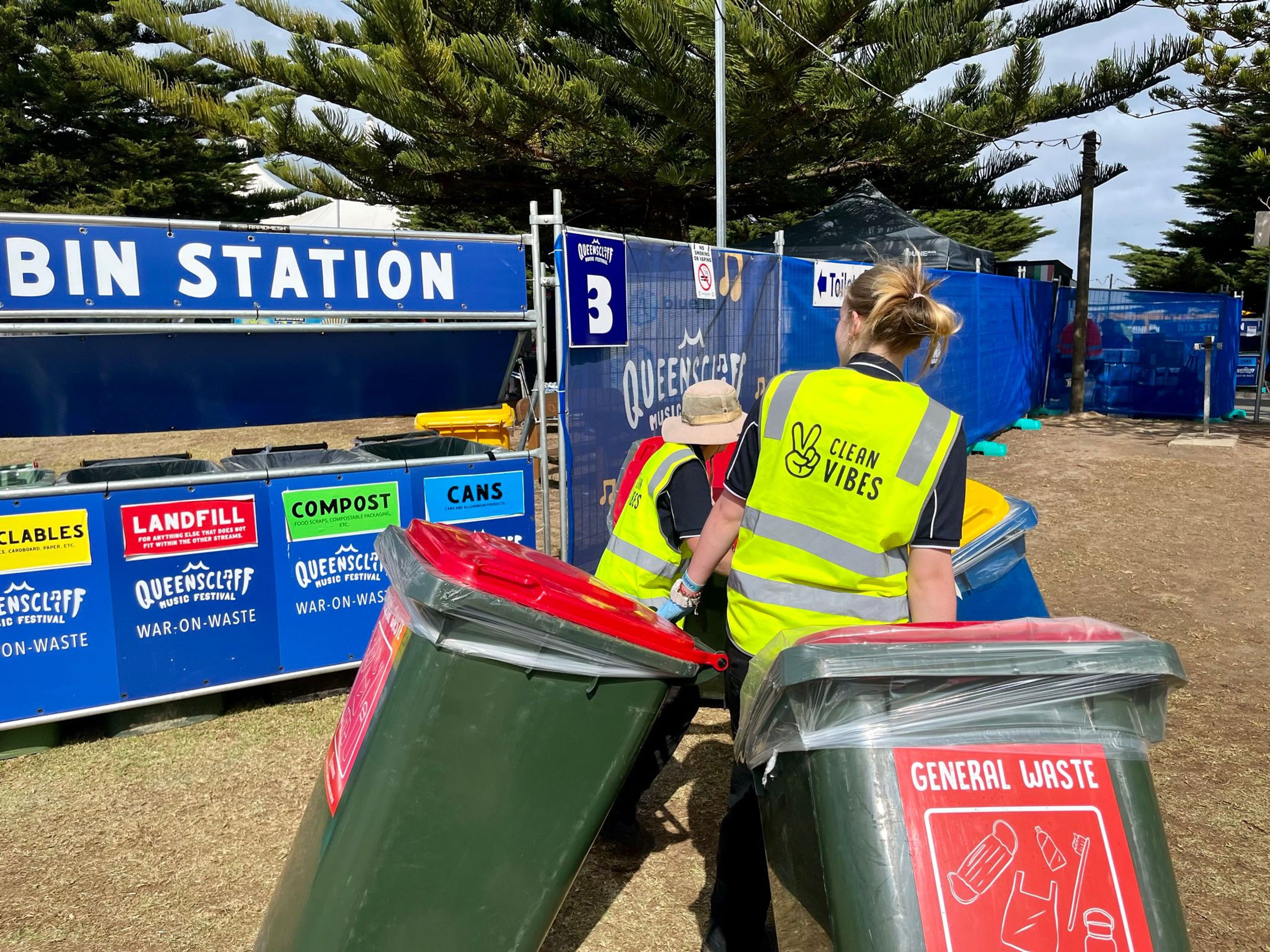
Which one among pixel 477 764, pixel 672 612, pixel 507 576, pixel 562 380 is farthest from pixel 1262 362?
pixel 477 764

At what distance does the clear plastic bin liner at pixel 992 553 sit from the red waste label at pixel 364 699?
1787 mm

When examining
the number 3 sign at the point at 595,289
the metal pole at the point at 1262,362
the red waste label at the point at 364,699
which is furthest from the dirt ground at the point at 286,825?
the metal pole at the point at 1262,362

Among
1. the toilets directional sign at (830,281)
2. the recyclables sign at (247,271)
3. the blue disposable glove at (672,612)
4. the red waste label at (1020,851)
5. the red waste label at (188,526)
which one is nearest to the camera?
the red waste label at (1020,851)

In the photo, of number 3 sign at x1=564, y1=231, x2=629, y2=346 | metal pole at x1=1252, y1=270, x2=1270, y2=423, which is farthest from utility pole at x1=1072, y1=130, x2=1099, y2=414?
number 3 sign at x1=564, y1=231, x2=629, y2=346

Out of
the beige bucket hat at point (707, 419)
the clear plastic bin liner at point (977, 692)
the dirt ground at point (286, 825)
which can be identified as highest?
the beige bucket hat at point (707, 419)

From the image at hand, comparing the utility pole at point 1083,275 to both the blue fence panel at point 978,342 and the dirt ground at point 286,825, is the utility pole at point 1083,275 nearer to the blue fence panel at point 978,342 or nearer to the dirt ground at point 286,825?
the blue fence panel at point 978,342

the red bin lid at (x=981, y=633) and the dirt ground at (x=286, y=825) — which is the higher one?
the red bin lid at (x=981, y=633)

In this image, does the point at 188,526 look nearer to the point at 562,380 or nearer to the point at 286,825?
the point at 286,825

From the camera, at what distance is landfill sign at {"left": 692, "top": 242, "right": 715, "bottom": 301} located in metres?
5.62

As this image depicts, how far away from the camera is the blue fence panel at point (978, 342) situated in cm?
720

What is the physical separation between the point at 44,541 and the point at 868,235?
1249 centimetres

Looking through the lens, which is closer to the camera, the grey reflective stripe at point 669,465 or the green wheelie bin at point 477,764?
the green wheelie bin at point 477,764

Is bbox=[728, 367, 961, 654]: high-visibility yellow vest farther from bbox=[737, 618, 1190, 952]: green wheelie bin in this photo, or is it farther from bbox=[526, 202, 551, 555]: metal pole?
bbox=[526, 202, 551, 555]: metal pole

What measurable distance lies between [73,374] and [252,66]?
11.1m
